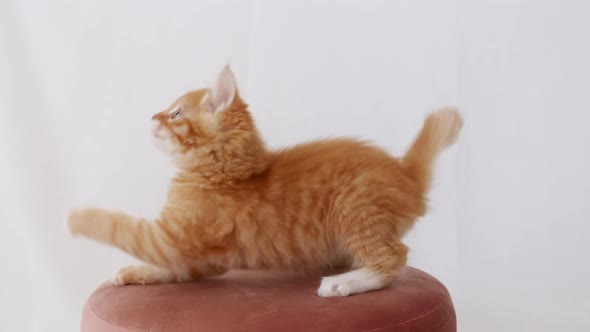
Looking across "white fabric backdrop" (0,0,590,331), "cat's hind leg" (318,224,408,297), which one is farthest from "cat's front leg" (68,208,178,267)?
"white fabric backdrop" (0,0,590,331)

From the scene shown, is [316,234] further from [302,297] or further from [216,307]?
[216,307]

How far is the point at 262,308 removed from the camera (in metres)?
1.36

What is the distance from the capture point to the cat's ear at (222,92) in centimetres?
154

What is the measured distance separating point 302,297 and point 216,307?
0.19 meters

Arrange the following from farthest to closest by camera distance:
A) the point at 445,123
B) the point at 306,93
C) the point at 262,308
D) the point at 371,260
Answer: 1. the point at 306,93
2. the point at 445,123
3. the point at 371,260
4. the point at 262,308

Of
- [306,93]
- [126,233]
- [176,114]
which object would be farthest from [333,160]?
[306,93]

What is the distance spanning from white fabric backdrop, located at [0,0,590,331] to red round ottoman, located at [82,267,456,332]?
78 cm

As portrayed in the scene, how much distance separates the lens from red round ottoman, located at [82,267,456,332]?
50.9 inches

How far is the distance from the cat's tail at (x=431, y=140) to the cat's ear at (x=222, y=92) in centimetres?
45

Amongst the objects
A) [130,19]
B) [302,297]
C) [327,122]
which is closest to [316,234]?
[302,297]

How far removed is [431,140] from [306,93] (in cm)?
72

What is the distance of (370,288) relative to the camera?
1.48m

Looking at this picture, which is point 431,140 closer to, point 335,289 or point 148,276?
point 335,289

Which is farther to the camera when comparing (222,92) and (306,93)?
(306,93)
